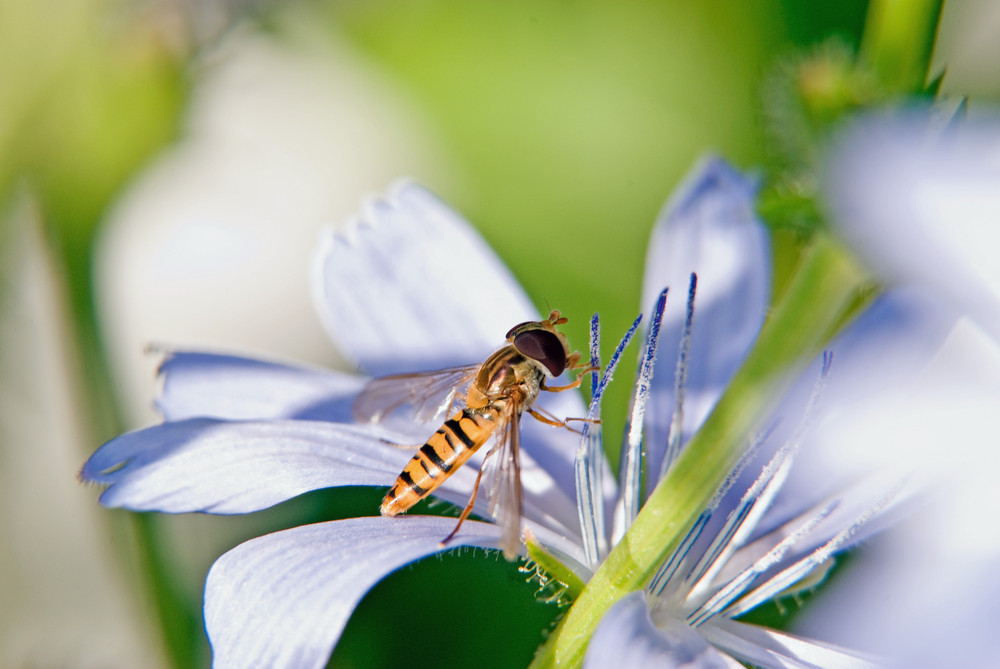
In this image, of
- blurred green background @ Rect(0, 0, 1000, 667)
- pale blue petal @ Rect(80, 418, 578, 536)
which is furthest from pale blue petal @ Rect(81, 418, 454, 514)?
blurred green background @ Rect(0, 0, 1000, 667)

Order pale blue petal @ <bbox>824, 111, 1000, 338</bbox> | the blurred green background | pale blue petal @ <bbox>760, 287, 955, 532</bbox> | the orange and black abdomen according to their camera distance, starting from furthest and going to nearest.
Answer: the blurred green background → pale blue petal @ <bbox>760, 287, 955, 532</bbox> → the orange and black abdomen → pale blue petal @ <bbox>824, 111, 1000, 338</bbox>

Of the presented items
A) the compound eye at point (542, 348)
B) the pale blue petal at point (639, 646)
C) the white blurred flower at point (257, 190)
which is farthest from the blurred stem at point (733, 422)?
the white blurred flower at point (257, 190)

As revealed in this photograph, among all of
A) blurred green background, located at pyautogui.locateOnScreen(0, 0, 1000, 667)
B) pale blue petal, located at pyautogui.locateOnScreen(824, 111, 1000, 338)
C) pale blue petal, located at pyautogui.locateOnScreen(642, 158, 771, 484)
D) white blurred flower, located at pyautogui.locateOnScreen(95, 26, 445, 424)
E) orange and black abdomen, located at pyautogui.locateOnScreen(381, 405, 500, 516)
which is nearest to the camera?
pale blue petal, located at pyautogui.locateOnScreen(824, 111, 1000, 338)

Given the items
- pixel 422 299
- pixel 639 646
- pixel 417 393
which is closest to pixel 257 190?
pixel 422 299

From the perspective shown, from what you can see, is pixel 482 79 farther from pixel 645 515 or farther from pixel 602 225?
pixel 645 515

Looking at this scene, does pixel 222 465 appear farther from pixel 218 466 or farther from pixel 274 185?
pixel 274 185

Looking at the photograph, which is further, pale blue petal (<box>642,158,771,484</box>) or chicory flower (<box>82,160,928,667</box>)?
pale blue petal (<box>642,158,771,484</box>)

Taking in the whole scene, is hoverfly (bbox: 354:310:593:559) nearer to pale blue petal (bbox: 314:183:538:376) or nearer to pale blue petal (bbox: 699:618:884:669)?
pale blue petal (bbox: 314:183:538:376)
